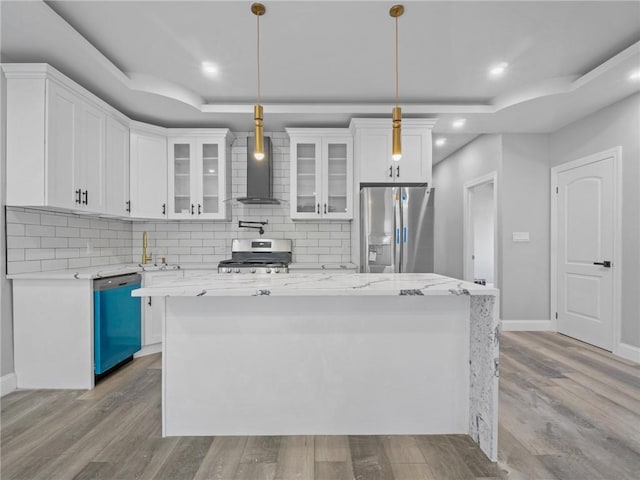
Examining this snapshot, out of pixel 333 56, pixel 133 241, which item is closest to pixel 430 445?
pixel 333 56

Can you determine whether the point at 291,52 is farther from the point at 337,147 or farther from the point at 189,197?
the point at 189,197

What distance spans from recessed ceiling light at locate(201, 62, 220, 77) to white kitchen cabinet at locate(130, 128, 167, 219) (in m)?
1.26

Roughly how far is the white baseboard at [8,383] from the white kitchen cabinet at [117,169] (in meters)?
1.57

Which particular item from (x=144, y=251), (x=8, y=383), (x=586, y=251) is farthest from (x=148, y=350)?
(x=586, y=251)

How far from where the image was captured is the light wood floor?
1692 millimetres

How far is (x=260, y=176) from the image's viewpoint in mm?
4066

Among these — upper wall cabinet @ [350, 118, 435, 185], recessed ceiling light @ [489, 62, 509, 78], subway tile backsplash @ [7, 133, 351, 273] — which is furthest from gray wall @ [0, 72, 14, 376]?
recessed ceiling light @ [489, 62, 509, 78]

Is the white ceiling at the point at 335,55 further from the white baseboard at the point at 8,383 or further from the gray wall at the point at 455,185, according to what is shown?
the white baseboard at the point at 8,383

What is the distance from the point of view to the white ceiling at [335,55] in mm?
2256

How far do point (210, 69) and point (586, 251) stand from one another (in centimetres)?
450

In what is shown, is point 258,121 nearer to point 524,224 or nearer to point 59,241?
point 59,241

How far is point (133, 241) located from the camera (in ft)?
13.8

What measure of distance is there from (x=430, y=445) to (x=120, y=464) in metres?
1.71

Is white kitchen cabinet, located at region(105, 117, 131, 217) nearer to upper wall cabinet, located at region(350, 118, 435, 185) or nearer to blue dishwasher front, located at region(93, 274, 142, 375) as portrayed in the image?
blue dishwasher front, located at region(93, 274, 142, 375)
